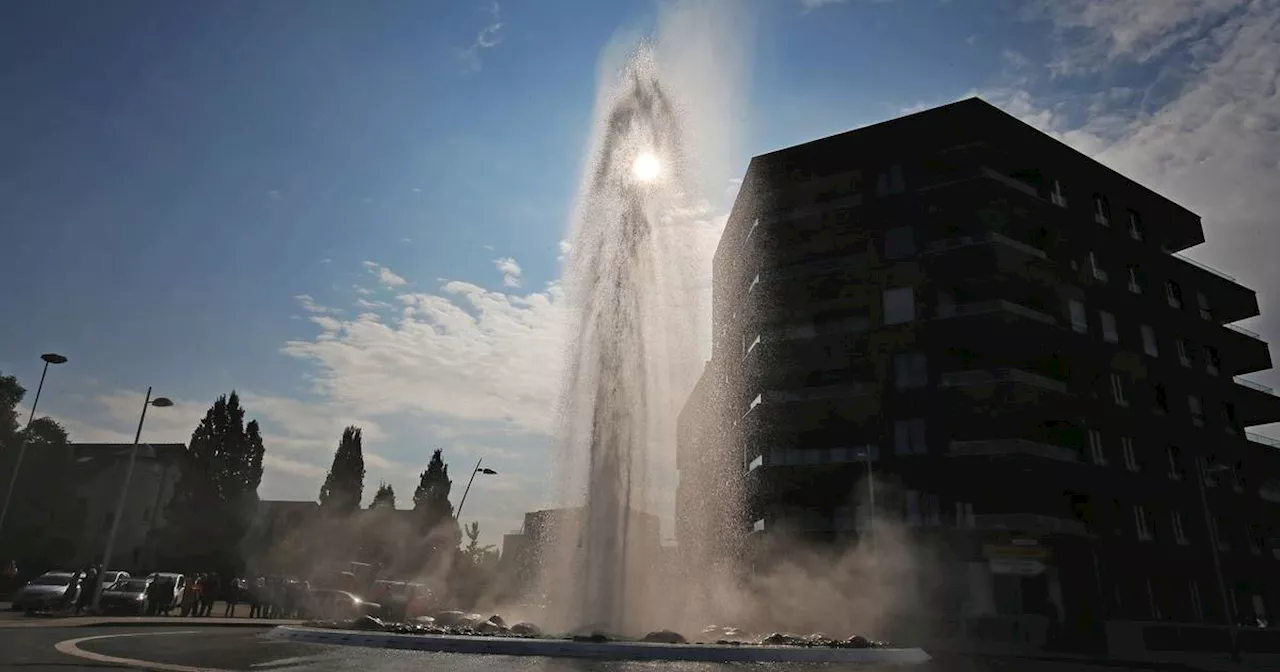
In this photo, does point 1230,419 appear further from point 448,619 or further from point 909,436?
point 448,619

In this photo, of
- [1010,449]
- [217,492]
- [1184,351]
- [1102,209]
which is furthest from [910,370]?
[217,492]

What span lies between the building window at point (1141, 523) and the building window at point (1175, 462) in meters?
4.12

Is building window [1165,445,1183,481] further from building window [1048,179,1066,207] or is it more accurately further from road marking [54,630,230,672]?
road marking [54,630,230,672]

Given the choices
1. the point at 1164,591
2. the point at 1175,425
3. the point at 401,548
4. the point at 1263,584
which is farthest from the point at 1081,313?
the point at 401,548

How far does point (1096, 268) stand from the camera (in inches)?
1598

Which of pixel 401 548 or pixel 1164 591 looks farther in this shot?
pixel 401 548

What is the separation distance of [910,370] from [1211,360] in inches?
1010

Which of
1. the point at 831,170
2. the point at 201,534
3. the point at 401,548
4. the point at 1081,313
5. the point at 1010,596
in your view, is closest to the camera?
the point at 1010,596

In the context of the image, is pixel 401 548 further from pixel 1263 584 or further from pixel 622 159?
pixel 1263 584

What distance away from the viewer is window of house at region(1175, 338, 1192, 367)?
43469 millimetres

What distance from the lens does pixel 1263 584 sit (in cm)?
4062

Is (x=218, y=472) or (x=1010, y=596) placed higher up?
(x=218, y=472)

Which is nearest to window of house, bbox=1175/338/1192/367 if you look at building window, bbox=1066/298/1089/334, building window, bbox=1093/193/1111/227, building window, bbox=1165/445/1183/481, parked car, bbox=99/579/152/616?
building window, bbox=1165/445/1183/481

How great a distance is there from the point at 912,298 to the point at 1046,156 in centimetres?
1212
